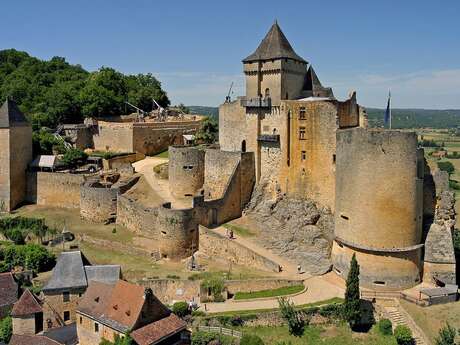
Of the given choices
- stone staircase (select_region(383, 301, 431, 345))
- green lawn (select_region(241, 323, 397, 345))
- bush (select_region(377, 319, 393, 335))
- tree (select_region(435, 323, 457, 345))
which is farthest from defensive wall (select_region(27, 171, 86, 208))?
tree (select_region(435, 323, 457, 345))

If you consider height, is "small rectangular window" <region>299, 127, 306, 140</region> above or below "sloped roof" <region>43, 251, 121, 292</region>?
above

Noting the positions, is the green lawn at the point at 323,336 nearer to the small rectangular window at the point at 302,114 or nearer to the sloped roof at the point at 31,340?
the sloped roof at the point at 31,340

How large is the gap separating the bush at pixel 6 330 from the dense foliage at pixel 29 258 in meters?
5.74

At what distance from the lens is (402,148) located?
100ft

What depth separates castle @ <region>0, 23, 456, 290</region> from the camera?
102ft

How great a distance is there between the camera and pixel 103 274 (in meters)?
31.6

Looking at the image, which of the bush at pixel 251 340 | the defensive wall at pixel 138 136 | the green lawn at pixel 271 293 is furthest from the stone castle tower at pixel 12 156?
the bush at pixel 251 340

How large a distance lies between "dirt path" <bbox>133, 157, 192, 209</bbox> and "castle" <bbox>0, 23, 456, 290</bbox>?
0.85m

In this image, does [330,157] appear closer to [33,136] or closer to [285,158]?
[285,158]

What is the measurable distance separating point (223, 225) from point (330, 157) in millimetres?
9276

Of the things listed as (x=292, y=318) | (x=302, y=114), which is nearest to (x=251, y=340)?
(x=292, y=318)

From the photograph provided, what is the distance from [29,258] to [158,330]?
14157 millimetres

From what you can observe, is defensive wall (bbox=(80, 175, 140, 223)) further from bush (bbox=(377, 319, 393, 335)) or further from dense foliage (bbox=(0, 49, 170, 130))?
bush (bbox=(377, 319, 393, 335))

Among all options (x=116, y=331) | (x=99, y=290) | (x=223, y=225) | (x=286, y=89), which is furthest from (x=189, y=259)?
(x=286, y=89)
